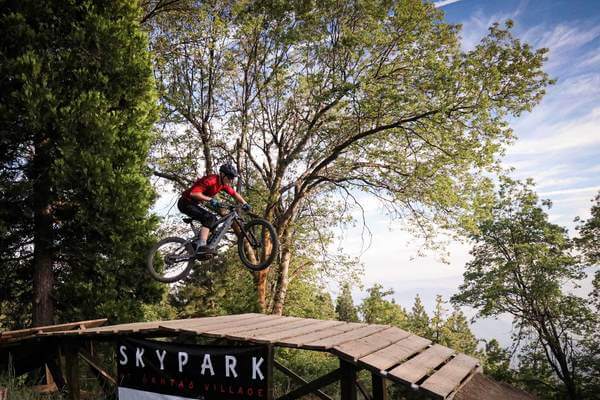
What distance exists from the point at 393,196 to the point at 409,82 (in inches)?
195

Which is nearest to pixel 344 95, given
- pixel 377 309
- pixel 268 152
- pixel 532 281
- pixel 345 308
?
pixel 268 152

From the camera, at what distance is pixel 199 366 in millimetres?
6602

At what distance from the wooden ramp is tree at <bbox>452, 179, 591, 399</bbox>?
1732cm

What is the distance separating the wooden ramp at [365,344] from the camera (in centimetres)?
487

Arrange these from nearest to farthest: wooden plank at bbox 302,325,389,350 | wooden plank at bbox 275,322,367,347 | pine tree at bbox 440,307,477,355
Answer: wooden plank at bbox 302,325,389,350
wooden plank at bbox 275,322,367,347
pine tree at bbox 440,307,477,355

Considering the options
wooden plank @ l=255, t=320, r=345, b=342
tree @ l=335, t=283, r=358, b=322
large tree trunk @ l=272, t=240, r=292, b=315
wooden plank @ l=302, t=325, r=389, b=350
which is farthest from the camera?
tree @ l=335, t=283, r=358, b=322

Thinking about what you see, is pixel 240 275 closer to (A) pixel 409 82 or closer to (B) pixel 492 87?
(A) pixel 409 82

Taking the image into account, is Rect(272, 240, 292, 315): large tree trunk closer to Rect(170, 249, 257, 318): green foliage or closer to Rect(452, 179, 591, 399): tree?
Rect(170, 249, 257, 318): green foliage

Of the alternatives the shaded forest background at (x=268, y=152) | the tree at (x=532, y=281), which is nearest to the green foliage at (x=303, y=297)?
the shaded forest background at (x=268, y=152)

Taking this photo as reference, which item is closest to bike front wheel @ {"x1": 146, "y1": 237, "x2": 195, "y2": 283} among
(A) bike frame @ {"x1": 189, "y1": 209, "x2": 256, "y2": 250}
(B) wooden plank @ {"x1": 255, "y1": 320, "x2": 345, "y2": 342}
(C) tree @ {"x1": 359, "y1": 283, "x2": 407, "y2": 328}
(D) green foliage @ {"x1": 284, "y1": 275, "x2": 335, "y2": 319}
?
(A) bike frame @ {"x1": 189, "y1": 209, "x2": 256, "y2": 250}

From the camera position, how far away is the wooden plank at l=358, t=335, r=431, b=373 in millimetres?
4945

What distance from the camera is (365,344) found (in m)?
5.95

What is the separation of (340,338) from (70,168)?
6647 mm

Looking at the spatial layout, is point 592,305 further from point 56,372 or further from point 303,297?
point 56,372
